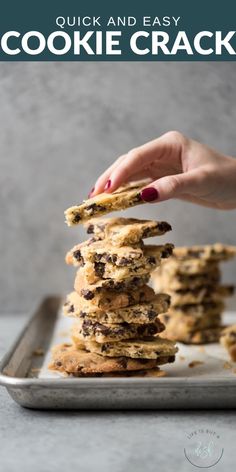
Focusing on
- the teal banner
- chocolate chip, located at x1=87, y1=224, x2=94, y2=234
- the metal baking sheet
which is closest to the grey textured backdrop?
the teal banner

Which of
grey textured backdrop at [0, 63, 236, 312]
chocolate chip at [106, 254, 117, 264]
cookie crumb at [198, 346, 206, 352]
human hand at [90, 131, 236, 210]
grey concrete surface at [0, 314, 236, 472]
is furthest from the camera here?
grey textured backdrop at [0, 63, 236, 312]

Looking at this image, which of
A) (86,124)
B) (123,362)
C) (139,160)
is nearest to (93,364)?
(123,362)

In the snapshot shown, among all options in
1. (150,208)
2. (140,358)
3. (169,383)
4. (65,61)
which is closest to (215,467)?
(169,383)

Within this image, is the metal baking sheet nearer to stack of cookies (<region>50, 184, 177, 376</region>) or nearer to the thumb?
stack of cookies (<region>50, 184, 177, 376</region>)

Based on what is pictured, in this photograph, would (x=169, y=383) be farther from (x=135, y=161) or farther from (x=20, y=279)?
(x=20, y=279)

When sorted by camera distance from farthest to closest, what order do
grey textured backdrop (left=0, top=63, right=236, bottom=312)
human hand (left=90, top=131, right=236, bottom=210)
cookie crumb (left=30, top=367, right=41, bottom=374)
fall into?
grey textured backdrop (left=0, top=63, right=236, bottom=312), cookie crumb (left=30, top=367, right=41, bottom=374), human hand (left=90, top=131, right=236, bottom=210)

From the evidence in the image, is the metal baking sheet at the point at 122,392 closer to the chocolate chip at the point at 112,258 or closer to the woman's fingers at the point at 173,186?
the chocolate chip at the point at 112,258

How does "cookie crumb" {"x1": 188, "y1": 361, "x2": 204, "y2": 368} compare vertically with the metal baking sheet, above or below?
below
